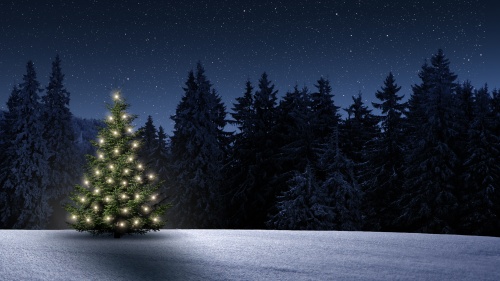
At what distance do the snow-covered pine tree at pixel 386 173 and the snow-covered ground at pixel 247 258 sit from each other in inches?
868

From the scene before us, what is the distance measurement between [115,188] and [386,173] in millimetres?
27402

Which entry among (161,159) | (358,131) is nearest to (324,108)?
(358,131)

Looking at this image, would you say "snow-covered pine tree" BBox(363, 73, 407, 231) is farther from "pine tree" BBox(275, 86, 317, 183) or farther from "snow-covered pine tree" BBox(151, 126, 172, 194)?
"snow-covered pine tree" BBox(151, 126, 172, 194)

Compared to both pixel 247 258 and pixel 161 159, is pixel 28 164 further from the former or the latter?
pixel 247 258

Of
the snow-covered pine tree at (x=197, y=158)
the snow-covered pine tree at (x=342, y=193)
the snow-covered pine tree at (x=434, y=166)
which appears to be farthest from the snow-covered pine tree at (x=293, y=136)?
the snow-covered pine tree at (x=434, y=166)

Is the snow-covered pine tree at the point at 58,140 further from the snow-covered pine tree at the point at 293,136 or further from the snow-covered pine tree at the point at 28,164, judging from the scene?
the snow-covered pine tree at the point at 293,136

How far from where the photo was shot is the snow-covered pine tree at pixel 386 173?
37.2 meters

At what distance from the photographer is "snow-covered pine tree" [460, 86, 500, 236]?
32406 millimetres

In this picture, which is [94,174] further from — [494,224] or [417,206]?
[494,224]

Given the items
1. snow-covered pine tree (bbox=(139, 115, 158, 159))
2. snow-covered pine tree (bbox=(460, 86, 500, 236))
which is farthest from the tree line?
snow-covered pine tree (bbox=(139, 115, 158, 159))

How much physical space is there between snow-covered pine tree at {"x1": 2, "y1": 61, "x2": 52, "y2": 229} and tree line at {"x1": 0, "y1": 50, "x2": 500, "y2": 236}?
95mm

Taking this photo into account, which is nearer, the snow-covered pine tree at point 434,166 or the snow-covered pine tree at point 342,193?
the snow-covered pine tree at point 342,193

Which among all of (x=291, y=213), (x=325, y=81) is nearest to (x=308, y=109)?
(x=325, y=81)

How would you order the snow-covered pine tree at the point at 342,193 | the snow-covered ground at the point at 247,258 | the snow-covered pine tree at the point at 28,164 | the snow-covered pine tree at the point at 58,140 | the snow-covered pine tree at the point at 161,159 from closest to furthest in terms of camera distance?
the snow-covered ground at the point at 247,258, the snow-covered pine tree at the point at 342,193, the snow-covered pine tree at the point at 28,164, the snow-covered pine tree at the point at 58,140, the snow-covered pine tree at the point at 161,159
